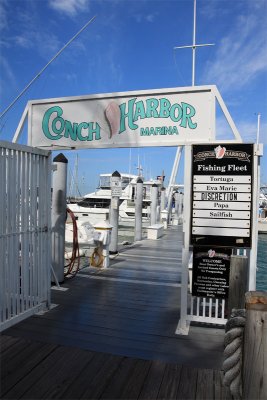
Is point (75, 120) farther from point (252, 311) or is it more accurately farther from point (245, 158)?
point (252, 311)

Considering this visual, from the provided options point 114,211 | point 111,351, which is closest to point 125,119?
point 111,351

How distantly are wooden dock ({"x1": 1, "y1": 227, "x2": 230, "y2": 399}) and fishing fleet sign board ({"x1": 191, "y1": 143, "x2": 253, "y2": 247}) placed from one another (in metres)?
1.15

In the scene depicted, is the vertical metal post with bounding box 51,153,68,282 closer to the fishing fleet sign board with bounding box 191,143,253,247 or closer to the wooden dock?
the wooden dock

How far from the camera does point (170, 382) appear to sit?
9.02 ft

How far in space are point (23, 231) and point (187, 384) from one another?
2.47 meters

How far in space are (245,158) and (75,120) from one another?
2498mm

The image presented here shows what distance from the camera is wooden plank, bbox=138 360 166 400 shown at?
101 inches

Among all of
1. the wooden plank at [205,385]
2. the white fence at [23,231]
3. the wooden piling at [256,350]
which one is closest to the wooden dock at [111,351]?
the wooden plank at [205,385]

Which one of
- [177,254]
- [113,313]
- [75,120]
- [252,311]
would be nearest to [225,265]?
[113,313]

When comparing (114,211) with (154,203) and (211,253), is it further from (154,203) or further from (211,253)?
(154,203)

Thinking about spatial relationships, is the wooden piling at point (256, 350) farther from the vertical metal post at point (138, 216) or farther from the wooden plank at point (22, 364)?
the vertical metal post at point (138, 216)

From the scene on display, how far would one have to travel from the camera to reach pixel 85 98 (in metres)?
4.77

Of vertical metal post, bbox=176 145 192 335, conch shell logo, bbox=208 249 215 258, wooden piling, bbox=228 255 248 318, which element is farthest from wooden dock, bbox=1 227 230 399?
conch shell logo, bbox=208 249 215 258

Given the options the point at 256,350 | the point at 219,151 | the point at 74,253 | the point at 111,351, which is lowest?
the point at 111,351
